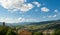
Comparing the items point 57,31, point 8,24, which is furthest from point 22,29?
point 57,31

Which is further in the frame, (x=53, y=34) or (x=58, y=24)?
(x=58, y=24)

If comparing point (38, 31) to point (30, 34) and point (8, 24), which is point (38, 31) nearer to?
point (30, 34)

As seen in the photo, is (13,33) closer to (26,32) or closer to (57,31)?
(26,32)

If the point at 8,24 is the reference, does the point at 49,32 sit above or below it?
below

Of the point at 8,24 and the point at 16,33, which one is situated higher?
the point at 8,24

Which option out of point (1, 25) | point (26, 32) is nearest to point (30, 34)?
point (26, 32)

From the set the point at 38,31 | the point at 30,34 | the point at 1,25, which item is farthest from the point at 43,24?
the point at 1,25

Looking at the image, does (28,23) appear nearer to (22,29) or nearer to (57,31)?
(22,29)
